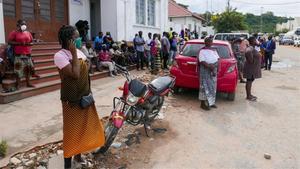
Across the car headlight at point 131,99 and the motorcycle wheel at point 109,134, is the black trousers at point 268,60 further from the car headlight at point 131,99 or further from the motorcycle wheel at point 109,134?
the motorcycle wheel at point 109,134

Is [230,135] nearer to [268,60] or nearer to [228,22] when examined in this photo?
[268,60]

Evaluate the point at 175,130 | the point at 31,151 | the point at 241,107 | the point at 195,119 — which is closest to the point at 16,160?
the point at 31,151

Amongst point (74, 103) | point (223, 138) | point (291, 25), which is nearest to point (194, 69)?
point (223, 138)

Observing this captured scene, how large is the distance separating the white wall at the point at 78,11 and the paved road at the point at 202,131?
582 cm

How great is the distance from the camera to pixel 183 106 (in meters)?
7.48

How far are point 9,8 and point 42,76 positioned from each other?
121 inches

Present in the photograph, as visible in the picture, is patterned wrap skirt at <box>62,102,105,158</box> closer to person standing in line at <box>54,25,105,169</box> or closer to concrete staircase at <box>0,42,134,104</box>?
person standing in line at <box>54,25,105,169</box>

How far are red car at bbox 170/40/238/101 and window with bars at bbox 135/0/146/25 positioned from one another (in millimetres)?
8447

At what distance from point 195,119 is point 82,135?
329 cm

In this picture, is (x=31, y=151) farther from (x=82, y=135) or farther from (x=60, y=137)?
(x=82, y=135)

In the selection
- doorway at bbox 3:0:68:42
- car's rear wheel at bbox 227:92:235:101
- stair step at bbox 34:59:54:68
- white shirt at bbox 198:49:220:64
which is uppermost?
doorway at bbox 3:0:68:42

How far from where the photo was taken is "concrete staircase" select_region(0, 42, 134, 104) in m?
7.18

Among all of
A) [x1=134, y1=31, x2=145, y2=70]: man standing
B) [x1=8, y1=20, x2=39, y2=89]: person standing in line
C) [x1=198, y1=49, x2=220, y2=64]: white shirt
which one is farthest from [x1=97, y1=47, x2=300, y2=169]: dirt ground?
[x1=134, y1=31, x2=145, y2=70]: man standing

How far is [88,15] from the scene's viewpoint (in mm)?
14172
